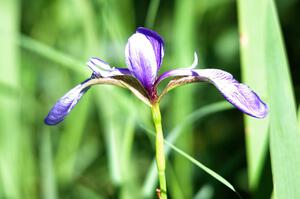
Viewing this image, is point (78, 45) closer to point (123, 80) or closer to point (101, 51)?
point (101, 51)

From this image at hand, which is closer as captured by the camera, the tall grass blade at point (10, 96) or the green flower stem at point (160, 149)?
the green flower stem at point (160, 149)

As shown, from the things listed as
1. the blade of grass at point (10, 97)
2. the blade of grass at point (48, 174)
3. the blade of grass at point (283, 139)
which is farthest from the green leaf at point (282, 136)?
the blade of grass at point (10, 97)

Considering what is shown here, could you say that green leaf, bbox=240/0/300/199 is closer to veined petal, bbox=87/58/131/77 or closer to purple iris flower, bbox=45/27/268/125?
purple iris flower, bbox=45/27/268/125

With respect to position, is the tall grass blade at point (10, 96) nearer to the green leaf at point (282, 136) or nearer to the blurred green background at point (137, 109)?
the blurred green background at point (137, 109)

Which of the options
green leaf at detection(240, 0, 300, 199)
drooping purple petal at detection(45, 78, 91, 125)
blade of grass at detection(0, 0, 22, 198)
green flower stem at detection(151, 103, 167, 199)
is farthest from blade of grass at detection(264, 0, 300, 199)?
blade of grass at detection(0, 0, 22, 198)

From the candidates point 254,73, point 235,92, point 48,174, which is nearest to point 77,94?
point 235,92

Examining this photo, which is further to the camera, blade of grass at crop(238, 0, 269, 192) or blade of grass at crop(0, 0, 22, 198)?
blade of grass at crop(0, 0, 22, 198)

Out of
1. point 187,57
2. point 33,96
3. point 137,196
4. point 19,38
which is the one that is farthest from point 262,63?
point 33,96
